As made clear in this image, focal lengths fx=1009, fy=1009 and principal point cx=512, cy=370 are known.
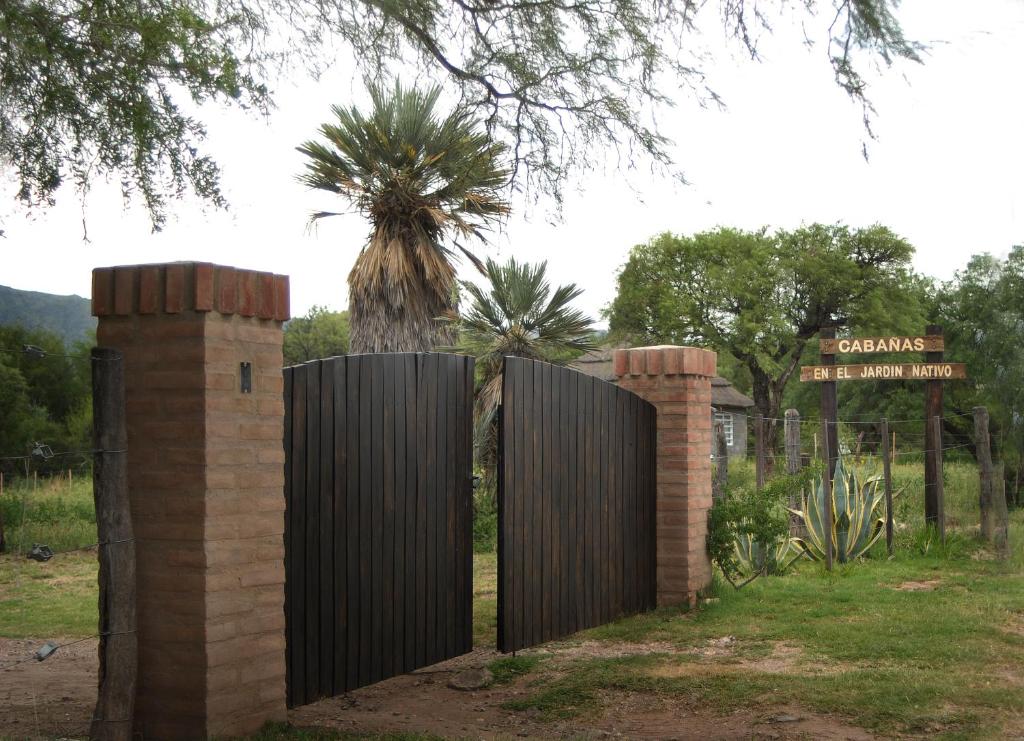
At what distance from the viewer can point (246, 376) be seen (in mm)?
4797

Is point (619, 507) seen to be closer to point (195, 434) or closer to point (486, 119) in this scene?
point (486, 119)

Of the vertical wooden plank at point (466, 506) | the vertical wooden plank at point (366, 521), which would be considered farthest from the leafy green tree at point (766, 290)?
the vertical wooden plank at point (366, 521)

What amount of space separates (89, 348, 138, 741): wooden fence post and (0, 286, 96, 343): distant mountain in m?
12.8

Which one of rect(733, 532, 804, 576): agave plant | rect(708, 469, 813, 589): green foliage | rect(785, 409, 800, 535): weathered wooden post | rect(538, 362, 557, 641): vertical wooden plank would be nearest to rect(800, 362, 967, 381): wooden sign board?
rect(785, 409, 800, 535): weathered wooden post

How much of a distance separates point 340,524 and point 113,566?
1352 millimetres

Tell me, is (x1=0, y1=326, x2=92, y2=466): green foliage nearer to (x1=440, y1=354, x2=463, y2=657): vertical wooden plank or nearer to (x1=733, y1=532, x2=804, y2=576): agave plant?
(x1=733, y1=532, x2=804, y2=576): agave plant

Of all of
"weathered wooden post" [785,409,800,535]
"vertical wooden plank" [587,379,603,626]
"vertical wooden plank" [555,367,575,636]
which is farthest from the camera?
"weathered wooden post" [785,409,800,535]

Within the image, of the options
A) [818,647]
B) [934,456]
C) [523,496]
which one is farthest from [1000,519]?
[523,496]

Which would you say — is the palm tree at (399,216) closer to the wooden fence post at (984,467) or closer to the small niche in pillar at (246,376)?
the wooden fence post at (984,467)

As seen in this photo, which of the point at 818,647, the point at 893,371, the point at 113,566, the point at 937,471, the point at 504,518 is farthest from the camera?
the point at 893,371

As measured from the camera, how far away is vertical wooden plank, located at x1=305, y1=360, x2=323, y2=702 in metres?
5.37

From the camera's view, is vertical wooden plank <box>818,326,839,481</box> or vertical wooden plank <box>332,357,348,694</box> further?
vertical wooden plank <box>818,326,839,481</box>

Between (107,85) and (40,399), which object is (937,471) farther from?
(40,399)

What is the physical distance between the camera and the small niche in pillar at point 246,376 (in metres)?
4.79
